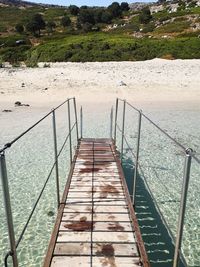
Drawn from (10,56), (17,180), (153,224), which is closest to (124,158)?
(17,180)

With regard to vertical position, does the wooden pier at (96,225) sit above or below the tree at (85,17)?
below

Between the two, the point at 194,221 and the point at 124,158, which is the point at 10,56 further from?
the point at 194,221

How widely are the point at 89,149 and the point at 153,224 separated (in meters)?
3.93

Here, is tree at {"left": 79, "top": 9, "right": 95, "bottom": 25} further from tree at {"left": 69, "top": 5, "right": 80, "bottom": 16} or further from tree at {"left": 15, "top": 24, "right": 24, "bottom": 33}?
tree at {"left": 15, "top": 24, "right": 24, "bottom": 33}

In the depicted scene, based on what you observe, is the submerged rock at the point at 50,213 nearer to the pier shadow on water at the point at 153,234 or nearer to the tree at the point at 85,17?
the pier shadow on water at the point at 153,234

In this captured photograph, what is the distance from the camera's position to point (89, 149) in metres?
10.8

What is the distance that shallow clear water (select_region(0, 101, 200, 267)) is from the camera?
22.8 feet

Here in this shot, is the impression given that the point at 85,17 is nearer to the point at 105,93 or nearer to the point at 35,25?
the point at 35,25

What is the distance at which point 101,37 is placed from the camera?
54.4 m

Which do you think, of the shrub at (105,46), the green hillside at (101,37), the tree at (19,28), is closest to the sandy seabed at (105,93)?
the green hillside at (101,37)

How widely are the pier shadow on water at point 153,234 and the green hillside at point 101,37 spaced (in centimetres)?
2581

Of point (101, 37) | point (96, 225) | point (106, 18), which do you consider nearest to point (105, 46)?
point (101, 37)

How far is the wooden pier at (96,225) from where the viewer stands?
509 cm

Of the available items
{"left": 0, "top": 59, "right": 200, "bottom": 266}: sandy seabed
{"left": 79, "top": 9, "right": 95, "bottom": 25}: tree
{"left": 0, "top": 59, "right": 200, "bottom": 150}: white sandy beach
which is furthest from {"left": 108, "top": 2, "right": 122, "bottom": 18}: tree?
{"left": 0, "top": 59, "right": 200, "bottom": 150}: white sandy beach
